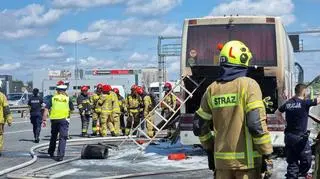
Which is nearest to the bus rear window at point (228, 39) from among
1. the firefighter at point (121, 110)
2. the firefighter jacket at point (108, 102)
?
the firefighter jacket at point (108, 102)

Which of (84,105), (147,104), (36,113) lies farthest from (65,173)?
(84,105)

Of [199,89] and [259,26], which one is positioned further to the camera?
[199,89]

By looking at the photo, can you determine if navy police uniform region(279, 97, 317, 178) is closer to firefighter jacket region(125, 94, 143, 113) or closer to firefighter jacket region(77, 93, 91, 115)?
firefighter jacket region(125, 94, 143, 113)

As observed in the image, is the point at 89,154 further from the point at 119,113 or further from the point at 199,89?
the point at 119,113

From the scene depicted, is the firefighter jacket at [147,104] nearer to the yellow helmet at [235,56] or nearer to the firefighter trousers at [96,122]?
the firefighter trousers at [96,122]

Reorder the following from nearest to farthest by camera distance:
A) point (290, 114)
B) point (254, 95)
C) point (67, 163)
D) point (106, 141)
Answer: point (254, 95) → point (290, 114) → point (67, 163) → point (106, 141)

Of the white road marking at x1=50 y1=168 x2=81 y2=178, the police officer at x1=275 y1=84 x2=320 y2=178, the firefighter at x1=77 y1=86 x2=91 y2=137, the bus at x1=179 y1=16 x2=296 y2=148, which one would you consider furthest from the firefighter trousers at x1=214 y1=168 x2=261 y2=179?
the firefighter at x1=77 y1=86 x2=91 y2=137

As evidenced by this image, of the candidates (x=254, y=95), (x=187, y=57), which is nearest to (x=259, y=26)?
(x=187, y=57)

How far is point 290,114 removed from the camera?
8.85 meters

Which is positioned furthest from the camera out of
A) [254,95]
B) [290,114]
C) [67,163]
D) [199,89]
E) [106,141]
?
[106,141]

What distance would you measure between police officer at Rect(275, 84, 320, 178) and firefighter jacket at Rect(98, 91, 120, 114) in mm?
10568

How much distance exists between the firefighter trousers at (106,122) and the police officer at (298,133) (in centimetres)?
1065

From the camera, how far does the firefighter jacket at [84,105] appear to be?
65.5ft

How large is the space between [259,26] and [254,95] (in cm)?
806
